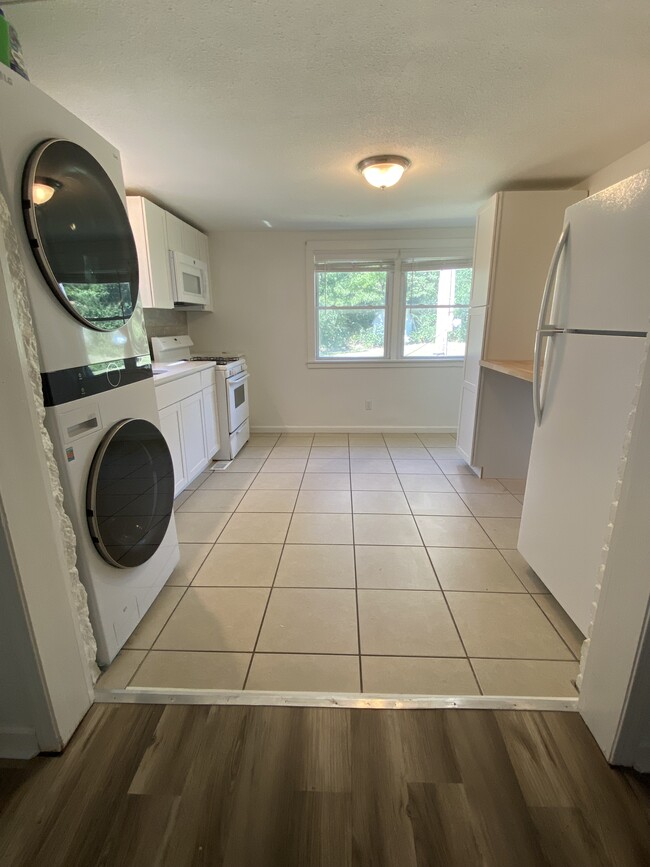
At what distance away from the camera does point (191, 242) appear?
3535 millimetres

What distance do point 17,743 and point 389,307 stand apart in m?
4.06

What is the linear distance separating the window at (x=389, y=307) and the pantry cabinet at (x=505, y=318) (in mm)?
935

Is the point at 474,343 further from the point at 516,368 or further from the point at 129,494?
the point at 129,494

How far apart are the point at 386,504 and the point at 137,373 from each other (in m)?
1.79

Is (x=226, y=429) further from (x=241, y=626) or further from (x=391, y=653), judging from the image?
(x=391, y=653)

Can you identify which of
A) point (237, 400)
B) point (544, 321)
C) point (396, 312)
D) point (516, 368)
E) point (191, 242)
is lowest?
point (237, 400)

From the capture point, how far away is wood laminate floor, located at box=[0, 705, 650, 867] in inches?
35.4

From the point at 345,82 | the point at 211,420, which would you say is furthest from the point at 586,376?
the point at 211,420

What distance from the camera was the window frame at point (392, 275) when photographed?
3904 mm

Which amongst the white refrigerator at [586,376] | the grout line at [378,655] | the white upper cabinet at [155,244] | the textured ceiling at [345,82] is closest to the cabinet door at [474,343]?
the textured ceiling at [345,82]

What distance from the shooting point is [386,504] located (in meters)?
2.65

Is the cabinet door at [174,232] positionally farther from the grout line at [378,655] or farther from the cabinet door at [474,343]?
the grout line at [378,655]

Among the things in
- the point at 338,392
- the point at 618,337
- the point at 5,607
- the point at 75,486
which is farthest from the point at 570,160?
the point at 5,607

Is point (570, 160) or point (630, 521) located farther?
point (570, 160)
